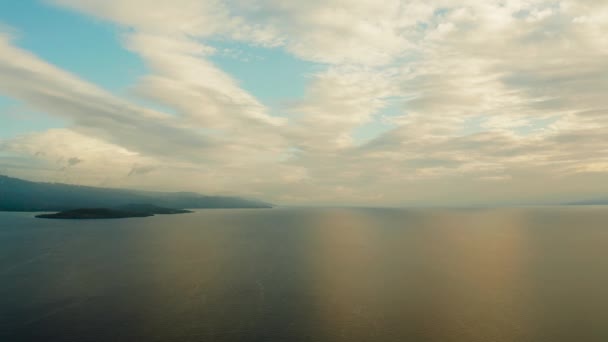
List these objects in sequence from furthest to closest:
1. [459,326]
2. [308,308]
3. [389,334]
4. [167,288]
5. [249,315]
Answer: [167,288] → [308,308] → [249,315] → [459,326] → [389,334]

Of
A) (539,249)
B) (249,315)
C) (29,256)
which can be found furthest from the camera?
(539,249)

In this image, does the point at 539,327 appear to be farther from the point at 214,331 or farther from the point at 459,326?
the point at 214,331

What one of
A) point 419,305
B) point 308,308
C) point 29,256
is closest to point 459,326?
point 419,305

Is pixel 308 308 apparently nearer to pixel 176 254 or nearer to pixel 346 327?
pixel 346 327

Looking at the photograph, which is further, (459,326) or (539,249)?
(539,249)

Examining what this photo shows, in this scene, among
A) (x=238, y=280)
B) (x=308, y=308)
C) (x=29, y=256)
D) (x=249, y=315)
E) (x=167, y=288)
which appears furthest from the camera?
(x=29, y=256)

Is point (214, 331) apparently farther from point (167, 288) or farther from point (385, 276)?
point (385, 276)

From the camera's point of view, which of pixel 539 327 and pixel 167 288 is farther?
pixel 167 288

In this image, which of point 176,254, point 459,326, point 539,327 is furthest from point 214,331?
point 176,254

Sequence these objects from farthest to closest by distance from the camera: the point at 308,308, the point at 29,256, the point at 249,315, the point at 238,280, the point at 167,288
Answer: the point at 29,256 < the point at 238,280 < the point at 167,288 < the point at 308,308 < the point at 249,315
